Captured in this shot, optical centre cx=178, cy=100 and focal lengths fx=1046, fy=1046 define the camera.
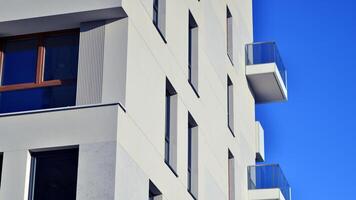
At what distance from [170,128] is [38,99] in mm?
4408

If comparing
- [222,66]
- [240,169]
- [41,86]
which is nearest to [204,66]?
[222,66]

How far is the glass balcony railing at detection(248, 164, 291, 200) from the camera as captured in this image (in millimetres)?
34622

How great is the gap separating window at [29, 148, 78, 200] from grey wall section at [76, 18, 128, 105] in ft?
3.99

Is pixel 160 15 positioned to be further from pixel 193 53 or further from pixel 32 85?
pixel 32 85

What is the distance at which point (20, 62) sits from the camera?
22781 mm

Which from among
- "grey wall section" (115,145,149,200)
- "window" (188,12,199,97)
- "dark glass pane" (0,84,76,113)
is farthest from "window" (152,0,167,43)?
"grey wall section" (115,145,149,200)

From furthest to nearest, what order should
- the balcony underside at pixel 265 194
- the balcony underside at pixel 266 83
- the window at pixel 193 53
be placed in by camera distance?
the balcony underside at pixel 266 83 < the balcony underside at pixel 265 194 < the window at pixel 193 53

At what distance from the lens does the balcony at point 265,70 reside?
36000 mm

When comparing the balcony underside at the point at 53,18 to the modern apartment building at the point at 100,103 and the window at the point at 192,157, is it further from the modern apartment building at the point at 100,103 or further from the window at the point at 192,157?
the window at the point at 192,157

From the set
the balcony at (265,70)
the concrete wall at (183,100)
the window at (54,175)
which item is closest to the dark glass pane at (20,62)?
the window at (54,175)

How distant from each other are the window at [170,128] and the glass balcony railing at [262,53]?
10769mm

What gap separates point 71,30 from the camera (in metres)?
22.8

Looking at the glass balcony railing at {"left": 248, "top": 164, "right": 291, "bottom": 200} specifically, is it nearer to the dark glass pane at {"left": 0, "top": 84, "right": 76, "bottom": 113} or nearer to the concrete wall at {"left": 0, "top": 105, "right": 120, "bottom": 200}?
the dark glass pane at {"left": 0, "top": 84, "right": 76, "bottom": 113}

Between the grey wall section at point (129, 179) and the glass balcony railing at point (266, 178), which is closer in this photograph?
the grey wall section at point (129, 179)
